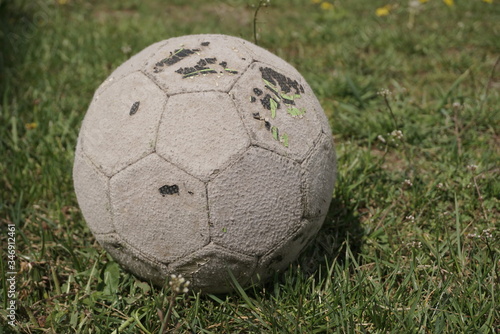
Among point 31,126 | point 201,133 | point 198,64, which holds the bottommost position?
point 31,126

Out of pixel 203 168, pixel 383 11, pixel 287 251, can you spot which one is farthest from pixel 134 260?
pixel 383 11

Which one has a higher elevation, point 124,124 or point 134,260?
point 124,124

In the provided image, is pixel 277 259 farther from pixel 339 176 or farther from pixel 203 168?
pixel 339 176

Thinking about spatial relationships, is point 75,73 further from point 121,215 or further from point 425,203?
point 425,203

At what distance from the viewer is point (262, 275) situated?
7.51 feet

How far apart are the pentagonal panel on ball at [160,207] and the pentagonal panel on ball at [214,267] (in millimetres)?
43

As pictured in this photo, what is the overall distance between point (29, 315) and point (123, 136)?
0.96m

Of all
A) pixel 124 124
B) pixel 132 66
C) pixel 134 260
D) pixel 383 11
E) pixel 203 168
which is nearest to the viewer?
pixel 203 168

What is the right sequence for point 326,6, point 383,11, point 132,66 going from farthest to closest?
point 326,6, point 383,11, point 132,66

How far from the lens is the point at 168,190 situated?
6.58 ft

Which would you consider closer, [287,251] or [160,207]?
[160,207]

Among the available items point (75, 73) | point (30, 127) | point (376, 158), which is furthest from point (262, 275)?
point (75, 73)

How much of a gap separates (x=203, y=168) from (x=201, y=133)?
145mm

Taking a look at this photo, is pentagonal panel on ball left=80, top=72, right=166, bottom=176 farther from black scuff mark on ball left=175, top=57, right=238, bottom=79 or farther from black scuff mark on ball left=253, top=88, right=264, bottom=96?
black scuff mark on ball left=253, top=88, right=264, bottom=96
